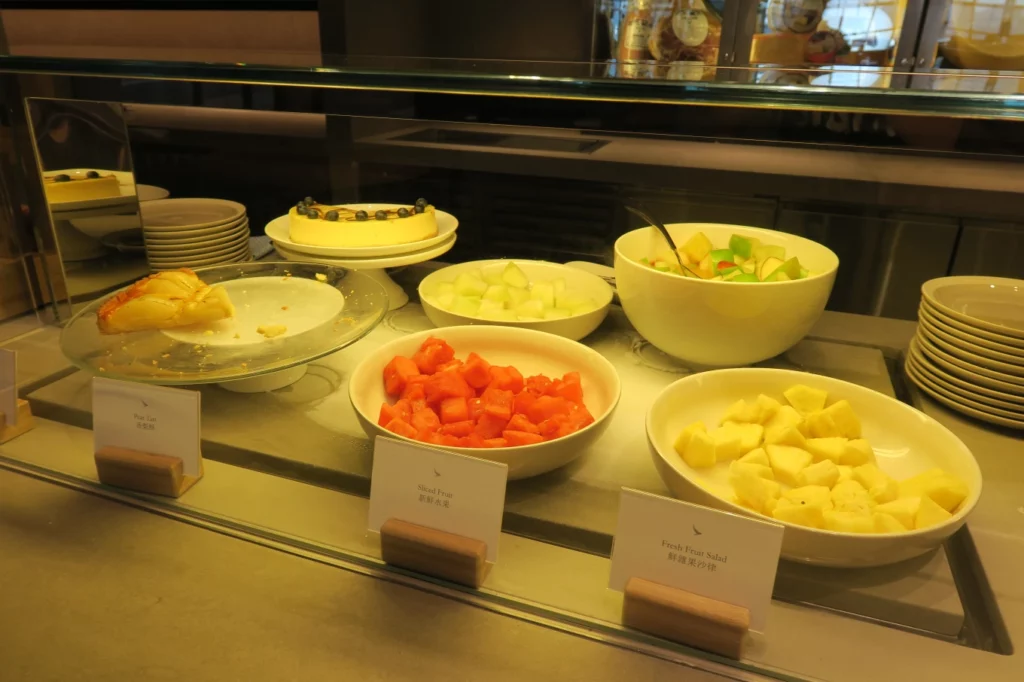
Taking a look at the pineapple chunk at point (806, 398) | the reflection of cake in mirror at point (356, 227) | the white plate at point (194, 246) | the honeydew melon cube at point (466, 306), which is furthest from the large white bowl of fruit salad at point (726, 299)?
the white plate at point (194, 246)

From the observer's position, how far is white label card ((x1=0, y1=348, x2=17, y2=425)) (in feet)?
2.78

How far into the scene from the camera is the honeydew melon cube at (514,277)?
3.72 feet

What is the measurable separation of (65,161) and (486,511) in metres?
0.89

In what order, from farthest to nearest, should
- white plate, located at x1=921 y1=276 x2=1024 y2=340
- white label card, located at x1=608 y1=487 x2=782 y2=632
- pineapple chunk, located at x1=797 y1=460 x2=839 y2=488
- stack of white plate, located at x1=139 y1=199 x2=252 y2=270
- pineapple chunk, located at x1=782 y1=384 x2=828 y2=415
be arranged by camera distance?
stack of white plate, located at x1=139 y1=199 x2=252 y2=270
white plate, located at x1=921 y1=276 x2=1024 y2=340
pineapple chunk, located at x1=782 y1=384 x2=828 y2=415
pineapple chunk, located at x1=797 y1=460 x2=839 y2=488
white label card, located at x1=608 y1=487 x2=782 y2=632

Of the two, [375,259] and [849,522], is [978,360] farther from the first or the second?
[375,259]

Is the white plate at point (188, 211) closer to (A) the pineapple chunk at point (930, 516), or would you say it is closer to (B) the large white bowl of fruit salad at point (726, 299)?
(B) the large white bowl of fruit salad at point (726, 299)

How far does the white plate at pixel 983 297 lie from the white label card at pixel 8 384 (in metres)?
1.13

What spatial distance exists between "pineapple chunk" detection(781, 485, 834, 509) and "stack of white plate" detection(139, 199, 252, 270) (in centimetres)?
105

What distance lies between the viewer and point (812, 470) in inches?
28.3

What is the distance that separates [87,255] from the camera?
3.77 feet

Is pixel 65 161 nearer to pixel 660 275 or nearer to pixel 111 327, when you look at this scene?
pixel 111 327

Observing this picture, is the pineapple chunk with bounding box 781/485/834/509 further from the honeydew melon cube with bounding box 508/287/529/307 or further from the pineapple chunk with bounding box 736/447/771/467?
the honeydew melon cube with bounding box 508/287/529/307

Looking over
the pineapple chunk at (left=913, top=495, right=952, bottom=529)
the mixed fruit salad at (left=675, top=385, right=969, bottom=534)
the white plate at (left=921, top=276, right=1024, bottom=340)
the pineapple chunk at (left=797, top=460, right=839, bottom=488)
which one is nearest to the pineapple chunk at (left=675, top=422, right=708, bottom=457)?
the mixed fruit salad at (left=675, top=385, right=969, bottom=534)

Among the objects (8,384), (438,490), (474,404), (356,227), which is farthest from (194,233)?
(438,490)
